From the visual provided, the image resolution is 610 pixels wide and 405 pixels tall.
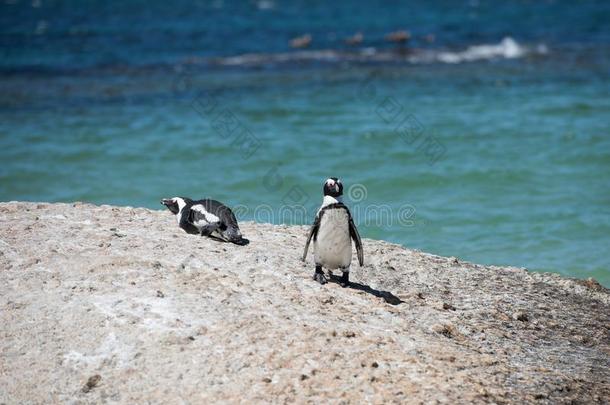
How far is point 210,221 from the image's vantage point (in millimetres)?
8664

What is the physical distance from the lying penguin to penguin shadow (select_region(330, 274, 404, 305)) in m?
1.11

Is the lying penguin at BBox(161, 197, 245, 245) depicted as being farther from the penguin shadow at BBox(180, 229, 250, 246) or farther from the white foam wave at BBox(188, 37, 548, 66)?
the white foam wave at BBox(188, 37, 548, 66)

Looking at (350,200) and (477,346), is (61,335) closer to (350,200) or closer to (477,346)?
(477,346)

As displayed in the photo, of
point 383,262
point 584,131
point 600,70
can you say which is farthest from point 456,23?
point 383,262

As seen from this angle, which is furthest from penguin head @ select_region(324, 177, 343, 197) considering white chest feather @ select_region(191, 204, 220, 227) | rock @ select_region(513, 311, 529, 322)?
rock @ select_region(513, 311, 529, 322)

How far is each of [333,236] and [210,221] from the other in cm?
147

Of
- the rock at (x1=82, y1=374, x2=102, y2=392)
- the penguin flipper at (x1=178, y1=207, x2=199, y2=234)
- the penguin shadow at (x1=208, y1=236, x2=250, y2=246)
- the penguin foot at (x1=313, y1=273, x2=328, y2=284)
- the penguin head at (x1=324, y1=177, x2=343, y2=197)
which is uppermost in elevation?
the penguin head at (x1=324, y1=177, x2=343, y2=197)

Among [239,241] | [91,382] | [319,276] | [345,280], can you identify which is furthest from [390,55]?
[91,382]

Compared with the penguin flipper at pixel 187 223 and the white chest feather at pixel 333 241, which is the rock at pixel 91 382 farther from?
the penguin flipper at pixel 187 223

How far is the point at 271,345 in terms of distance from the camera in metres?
6.67

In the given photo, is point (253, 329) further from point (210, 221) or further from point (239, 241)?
point (210, 221)

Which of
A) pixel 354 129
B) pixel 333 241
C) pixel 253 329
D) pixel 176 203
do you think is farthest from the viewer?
pixel 354 129

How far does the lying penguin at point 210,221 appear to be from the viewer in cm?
858

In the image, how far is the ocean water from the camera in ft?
Answer: 44.6
